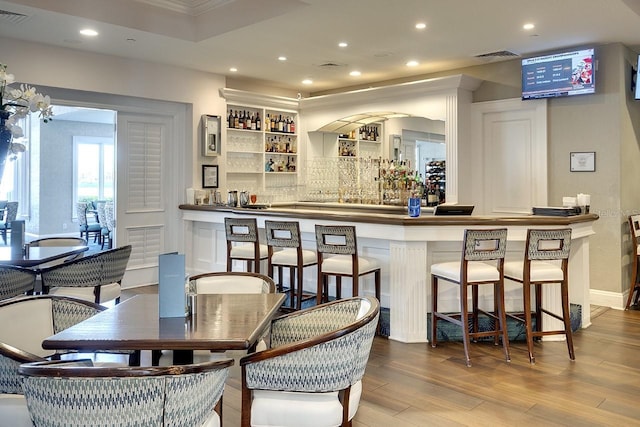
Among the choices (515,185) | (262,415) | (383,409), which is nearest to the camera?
(262,415)

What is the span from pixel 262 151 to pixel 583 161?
435cm

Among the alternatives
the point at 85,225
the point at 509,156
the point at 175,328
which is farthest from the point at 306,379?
the point at 85,225

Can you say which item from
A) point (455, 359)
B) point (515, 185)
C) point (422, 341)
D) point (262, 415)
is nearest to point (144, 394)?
point (262, 415)

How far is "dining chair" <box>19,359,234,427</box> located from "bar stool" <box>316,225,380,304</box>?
9.69 feet

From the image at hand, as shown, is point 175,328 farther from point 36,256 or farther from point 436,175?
point 436,175

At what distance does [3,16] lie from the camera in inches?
186

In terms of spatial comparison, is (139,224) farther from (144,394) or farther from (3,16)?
(144,394)

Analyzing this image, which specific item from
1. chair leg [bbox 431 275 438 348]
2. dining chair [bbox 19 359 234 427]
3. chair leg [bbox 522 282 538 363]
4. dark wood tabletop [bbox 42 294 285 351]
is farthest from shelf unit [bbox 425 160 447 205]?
dining chair [bbox 19 359 234 427]

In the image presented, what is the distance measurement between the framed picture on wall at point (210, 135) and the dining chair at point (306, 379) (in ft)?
17.6

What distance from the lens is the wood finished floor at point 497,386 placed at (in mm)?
2939

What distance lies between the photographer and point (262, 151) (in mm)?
7887

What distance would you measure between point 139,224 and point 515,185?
4.77m

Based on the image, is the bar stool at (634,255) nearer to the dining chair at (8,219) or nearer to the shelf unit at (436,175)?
the shelf unit at (436,175)

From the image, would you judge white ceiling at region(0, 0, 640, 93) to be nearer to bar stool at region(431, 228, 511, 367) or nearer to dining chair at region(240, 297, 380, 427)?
bar stool at region(431, 228, 511, 367)
